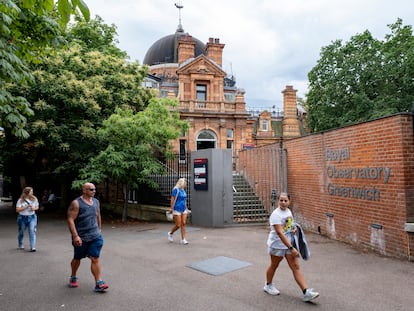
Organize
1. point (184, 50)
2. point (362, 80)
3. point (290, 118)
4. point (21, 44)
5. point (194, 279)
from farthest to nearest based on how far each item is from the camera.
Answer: point (290, 118)
point (184, 50)
point (362, 80)
point (21, 44)
point (194, 279)

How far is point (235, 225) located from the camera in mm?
11055

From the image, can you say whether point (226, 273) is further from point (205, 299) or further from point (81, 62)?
point (81, 62)

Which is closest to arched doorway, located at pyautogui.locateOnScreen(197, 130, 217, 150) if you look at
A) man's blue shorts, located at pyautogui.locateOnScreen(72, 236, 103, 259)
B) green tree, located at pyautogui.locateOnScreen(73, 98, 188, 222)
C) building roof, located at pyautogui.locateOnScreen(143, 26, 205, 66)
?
green tree, located at pyautogui.locateOnScreen(73, 98, 188, 222)

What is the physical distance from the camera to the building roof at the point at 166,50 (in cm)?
3634

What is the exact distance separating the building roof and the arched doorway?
44.2ft

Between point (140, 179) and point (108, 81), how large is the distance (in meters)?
5.49

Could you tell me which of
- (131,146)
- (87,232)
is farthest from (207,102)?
(87,232)

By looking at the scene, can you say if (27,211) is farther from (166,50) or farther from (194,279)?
(166,50)

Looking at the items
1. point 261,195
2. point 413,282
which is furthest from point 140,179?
point 413,282

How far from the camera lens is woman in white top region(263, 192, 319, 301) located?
444 cm

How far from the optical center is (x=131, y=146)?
1241cm

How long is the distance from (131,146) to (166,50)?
2719cm

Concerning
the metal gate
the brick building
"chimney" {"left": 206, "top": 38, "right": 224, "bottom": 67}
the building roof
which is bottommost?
the metal gate

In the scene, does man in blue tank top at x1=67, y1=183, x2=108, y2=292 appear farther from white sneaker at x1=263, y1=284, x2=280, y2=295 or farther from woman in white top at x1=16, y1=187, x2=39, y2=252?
woman in white top at x1=16, y1=187, x2=39, y2=252
